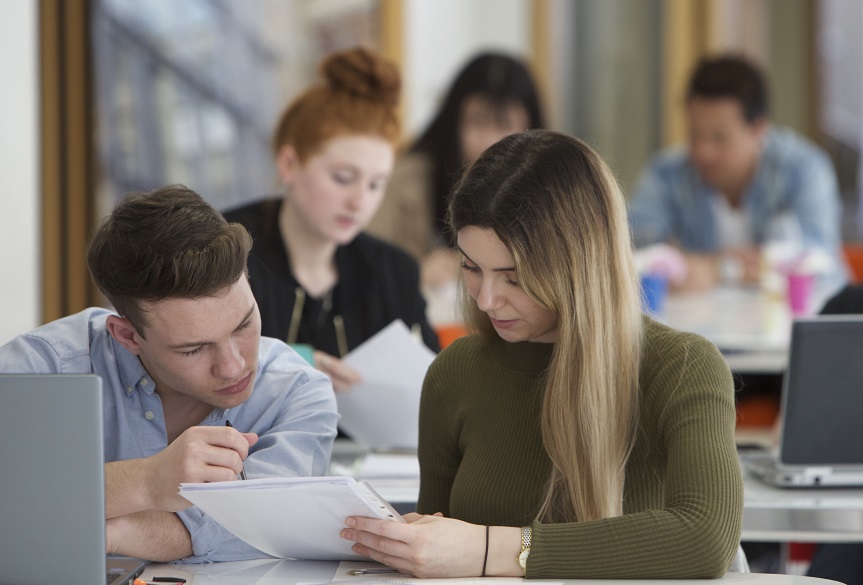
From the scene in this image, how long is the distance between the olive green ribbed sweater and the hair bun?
973 mm

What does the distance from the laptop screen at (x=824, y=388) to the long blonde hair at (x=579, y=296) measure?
1.40 feet

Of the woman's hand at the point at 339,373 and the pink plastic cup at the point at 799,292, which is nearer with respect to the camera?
the woman's hand at the point at 339,373

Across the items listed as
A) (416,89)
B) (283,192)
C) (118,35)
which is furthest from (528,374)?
(416,89)

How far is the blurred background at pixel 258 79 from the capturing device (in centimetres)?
407

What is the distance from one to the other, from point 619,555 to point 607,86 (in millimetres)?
4901

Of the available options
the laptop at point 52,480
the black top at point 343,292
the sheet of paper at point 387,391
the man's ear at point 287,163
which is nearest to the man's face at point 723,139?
the black top at point 343,292

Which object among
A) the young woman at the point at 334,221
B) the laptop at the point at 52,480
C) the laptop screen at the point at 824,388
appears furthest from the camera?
the young woman at the point at 334,221

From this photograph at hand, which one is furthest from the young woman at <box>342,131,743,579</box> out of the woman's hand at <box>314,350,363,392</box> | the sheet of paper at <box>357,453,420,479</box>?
the woman's hand at <box>314,350,363,392</box>

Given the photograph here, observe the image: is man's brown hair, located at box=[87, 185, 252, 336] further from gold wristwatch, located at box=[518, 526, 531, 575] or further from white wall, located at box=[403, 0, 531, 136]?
white wall, located at box=[403, 0, 531, 136]

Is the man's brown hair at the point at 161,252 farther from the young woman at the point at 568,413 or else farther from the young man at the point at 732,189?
the young man at the point at 732,189

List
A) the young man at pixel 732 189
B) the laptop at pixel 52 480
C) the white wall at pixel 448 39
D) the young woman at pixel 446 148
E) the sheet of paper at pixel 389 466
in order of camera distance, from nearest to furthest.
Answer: the laptop at pixel 52 480 < the sheet of paper at pixel 389 466 < the young woman at pixel 446 148 < the young man at pixel 732 189 < the white wall at pixel 448 39

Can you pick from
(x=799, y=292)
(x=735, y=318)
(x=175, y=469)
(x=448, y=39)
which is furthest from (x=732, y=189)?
(x=175, y=469)

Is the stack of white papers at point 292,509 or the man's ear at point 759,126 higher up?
the man's ear at point 759,126

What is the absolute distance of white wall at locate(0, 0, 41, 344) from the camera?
3.65 meters
